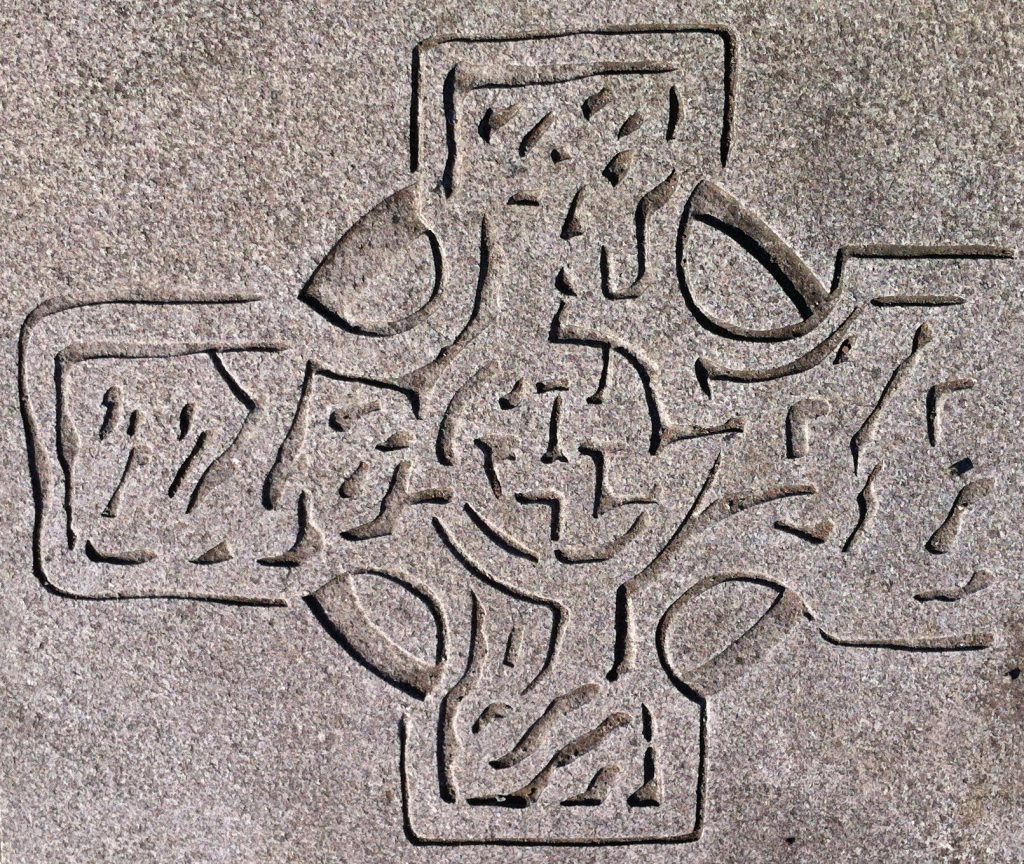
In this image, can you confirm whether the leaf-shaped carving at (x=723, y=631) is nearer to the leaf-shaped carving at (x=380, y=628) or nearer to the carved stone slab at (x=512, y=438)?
the carved stone slab at (x=512, y=438)

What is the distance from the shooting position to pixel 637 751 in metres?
1.67

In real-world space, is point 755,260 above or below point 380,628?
above

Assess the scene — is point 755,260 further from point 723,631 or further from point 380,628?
point 380,628

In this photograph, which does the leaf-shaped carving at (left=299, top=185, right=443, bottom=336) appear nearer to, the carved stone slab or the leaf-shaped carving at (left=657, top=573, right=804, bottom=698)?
the carved stone slab

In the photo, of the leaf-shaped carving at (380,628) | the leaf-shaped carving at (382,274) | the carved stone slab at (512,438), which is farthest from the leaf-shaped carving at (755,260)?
the leaf-shaped carving at (380,628)

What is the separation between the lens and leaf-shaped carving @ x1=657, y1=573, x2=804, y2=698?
1.65 metres

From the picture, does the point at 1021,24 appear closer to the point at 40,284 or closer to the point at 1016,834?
the point at 1016,834

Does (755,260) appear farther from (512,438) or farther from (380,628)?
(380,628)

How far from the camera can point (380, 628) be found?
5.40ft

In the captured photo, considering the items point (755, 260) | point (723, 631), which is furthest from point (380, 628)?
point (755, 260)

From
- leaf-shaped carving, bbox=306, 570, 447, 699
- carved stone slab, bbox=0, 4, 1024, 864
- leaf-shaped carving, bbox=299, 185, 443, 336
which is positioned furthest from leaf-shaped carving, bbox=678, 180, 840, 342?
leaf-shaped carving, bbox=306, 570, 447, 699

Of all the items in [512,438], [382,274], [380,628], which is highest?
[382,274]

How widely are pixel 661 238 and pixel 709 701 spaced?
70cm

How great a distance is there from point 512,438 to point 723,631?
0.43 metres
